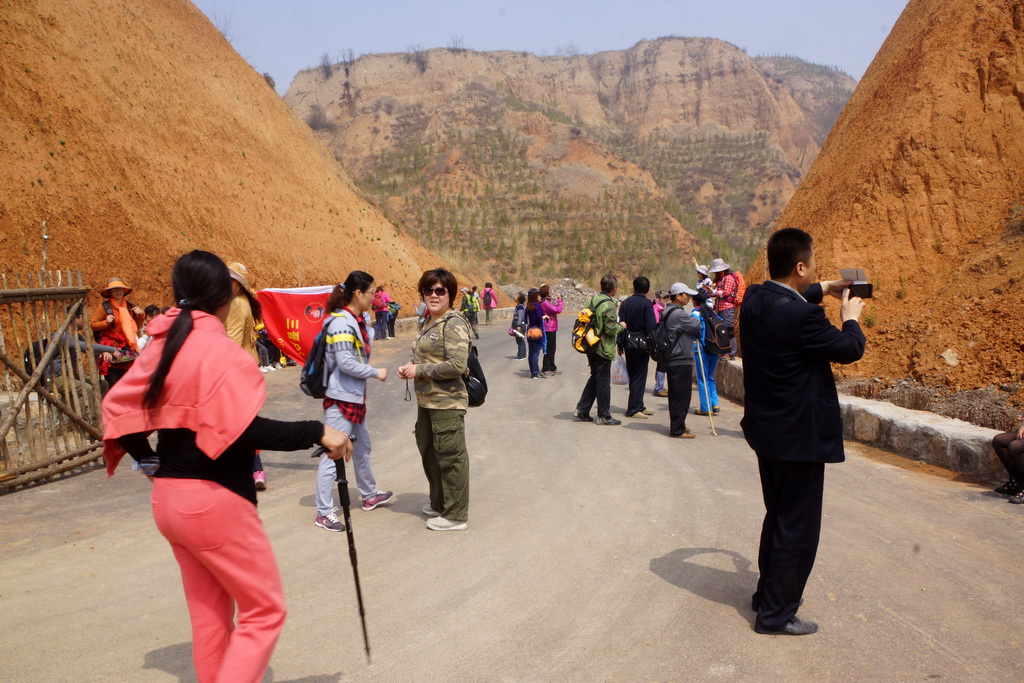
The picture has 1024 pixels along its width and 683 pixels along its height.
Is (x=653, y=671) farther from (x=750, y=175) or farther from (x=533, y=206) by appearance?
(x=750, y=175)

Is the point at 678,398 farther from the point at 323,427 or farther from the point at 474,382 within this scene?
the point at 323,427

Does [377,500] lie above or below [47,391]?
below

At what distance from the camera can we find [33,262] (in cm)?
1977

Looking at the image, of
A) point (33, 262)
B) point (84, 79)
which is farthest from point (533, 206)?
point (33, 262)

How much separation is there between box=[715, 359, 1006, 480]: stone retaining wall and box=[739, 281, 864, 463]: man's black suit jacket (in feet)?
14.1

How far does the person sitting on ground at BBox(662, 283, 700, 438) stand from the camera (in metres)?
9.52

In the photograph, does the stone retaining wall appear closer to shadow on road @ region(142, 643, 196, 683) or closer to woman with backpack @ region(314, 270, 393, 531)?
woman with backpack @ region(314, 270, 393, 531)

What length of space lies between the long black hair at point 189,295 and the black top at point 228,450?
184 millimetres

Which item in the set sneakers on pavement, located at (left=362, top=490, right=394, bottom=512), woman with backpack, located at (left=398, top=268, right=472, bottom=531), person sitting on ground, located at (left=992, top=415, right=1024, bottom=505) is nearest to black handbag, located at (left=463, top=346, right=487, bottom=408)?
woman with backpack, located at (left=398, top=268, right=472, bottom=531)

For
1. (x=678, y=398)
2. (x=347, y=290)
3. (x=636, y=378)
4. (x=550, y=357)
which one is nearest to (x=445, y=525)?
(x=347, y=290)

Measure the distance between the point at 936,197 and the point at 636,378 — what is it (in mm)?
7325

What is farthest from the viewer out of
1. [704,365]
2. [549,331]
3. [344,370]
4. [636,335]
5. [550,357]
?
[550,357]

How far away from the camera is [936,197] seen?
1365 cm

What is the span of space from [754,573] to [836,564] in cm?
61
